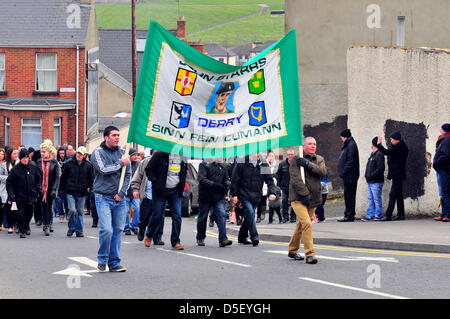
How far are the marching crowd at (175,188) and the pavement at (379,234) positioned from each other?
62 cm

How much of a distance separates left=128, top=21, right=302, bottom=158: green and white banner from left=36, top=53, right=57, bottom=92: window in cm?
3200

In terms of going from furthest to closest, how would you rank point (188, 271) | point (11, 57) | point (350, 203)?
point (11, 57)
point (350, 203)
point (188, 271)

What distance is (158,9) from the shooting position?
183 metres

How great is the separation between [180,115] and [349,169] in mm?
7757

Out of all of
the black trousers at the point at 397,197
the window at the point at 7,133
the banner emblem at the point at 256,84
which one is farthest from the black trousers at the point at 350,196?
the window at the point at 7,133

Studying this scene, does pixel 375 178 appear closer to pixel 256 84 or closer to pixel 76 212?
pixel 76 212

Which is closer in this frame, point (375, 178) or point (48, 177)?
point (48, 177)

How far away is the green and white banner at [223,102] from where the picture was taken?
43.4ft

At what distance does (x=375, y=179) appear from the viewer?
65.7 feet

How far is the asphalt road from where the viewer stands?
10.1m

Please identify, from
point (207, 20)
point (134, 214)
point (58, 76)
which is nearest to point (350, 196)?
point (134, 214)

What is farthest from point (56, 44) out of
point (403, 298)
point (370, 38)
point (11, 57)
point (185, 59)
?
point (403, 298)

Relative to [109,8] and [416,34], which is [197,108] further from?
[109,8]

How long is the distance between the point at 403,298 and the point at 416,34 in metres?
21.4
